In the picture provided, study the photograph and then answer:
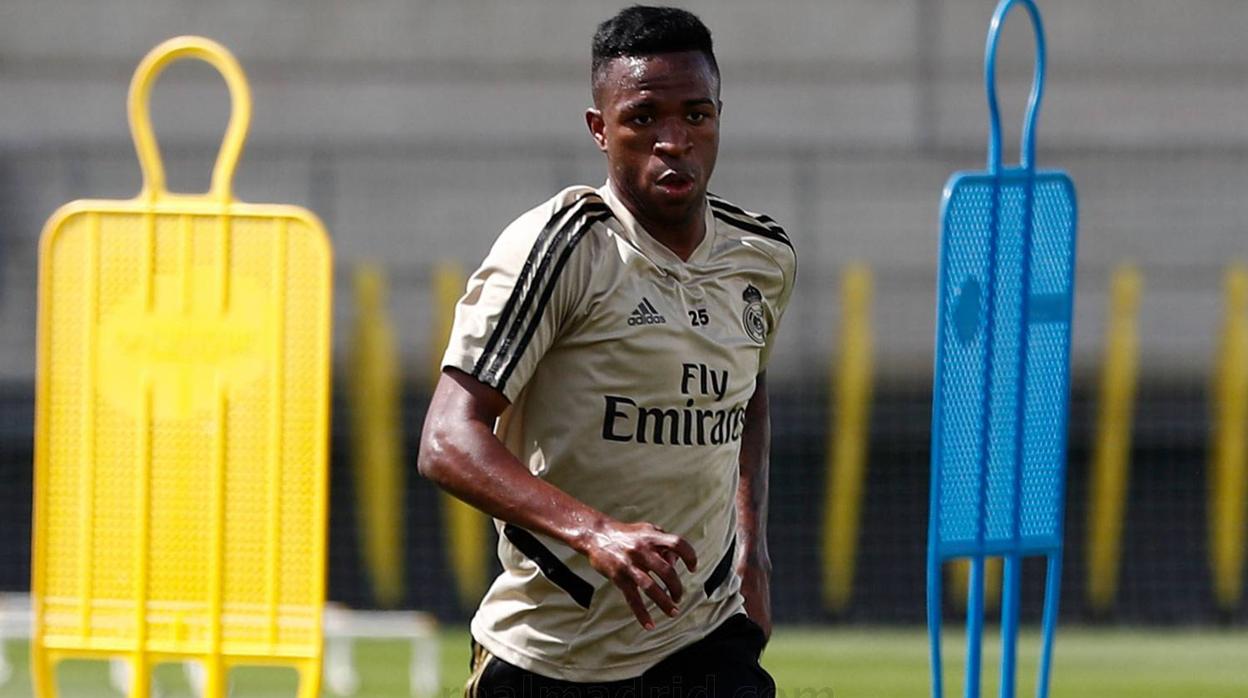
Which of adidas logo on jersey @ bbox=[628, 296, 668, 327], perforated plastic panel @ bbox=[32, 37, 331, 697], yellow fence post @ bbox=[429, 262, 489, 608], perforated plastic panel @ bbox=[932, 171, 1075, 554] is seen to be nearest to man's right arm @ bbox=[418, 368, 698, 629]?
adidas logo on jersey @ bbox=[628, 296, 668, 327]

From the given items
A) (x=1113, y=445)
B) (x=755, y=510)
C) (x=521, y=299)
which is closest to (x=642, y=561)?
(x=521, y=299)

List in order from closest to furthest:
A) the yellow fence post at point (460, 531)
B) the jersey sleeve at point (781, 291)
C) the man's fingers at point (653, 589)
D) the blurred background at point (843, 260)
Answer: the man's fingers at point (653, 589), the jersey sleeve at point (781, 291), the yellow fence post at point (460, 531), the blurred background at point (843, 260)

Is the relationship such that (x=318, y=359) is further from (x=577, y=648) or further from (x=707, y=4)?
(x=707, y=4)

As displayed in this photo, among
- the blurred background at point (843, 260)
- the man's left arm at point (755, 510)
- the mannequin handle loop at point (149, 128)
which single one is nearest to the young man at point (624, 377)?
the man's left arm at point (755, 510)

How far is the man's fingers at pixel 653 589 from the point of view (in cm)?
315

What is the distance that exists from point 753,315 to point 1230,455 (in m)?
8.44

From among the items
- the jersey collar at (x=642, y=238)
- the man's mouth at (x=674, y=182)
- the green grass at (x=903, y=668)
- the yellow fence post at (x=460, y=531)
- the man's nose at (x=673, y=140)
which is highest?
the man's nose at (x=673, y=140)

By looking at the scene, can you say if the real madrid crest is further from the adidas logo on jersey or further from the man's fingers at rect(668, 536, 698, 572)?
the man's fingers at rect(668, 536, 698, 572)

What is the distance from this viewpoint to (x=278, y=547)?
491cm

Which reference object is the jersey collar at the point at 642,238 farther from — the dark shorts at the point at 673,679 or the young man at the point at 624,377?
the dark shorts at the point at 673,679

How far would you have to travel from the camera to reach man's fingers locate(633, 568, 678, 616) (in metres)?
3.15

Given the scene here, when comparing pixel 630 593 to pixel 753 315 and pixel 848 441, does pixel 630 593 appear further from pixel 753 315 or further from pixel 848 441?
pixel 848 441

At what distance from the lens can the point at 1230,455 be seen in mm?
11820

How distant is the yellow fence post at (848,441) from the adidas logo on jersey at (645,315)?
8264 millimetres
